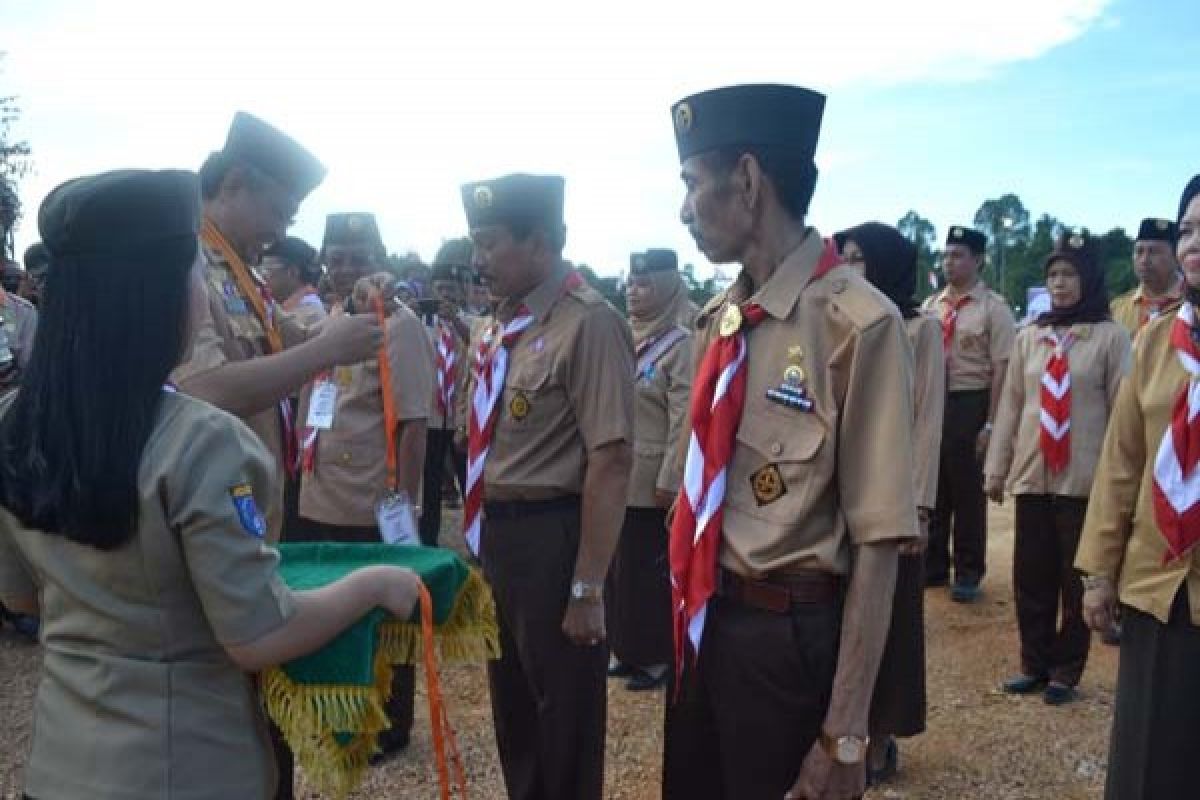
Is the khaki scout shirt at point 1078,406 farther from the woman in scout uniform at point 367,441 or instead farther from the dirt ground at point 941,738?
the woman in scout uniform at point 367,441

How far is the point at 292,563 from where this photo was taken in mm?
2227

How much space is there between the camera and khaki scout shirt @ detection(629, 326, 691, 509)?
5574mm

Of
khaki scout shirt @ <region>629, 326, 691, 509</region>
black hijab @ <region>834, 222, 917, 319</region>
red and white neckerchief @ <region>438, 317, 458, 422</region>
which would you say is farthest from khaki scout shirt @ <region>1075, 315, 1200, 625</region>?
red and white neckerchief @ <region>438, 317, 458, 422</region>

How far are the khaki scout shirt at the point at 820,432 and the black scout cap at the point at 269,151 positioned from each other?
58.8 inches

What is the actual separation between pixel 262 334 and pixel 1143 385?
2.58m

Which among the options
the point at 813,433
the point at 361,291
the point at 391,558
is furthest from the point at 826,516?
the point at 361,291

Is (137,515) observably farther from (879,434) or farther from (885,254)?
(885,254)

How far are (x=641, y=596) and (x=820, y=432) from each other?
3799 mm

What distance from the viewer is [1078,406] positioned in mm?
5473

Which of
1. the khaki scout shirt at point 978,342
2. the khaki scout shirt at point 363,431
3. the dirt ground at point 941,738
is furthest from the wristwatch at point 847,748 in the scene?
the khaki scout shirt at point 978,342

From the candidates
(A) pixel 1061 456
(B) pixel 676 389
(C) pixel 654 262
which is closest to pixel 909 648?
(A) pixel 1061 456

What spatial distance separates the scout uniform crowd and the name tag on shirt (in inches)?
0.7

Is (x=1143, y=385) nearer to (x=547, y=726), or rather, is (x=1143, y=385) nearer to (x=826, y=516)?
(x=826, y=516)

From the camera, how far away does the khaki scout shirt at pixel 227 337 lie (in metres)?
2.54
